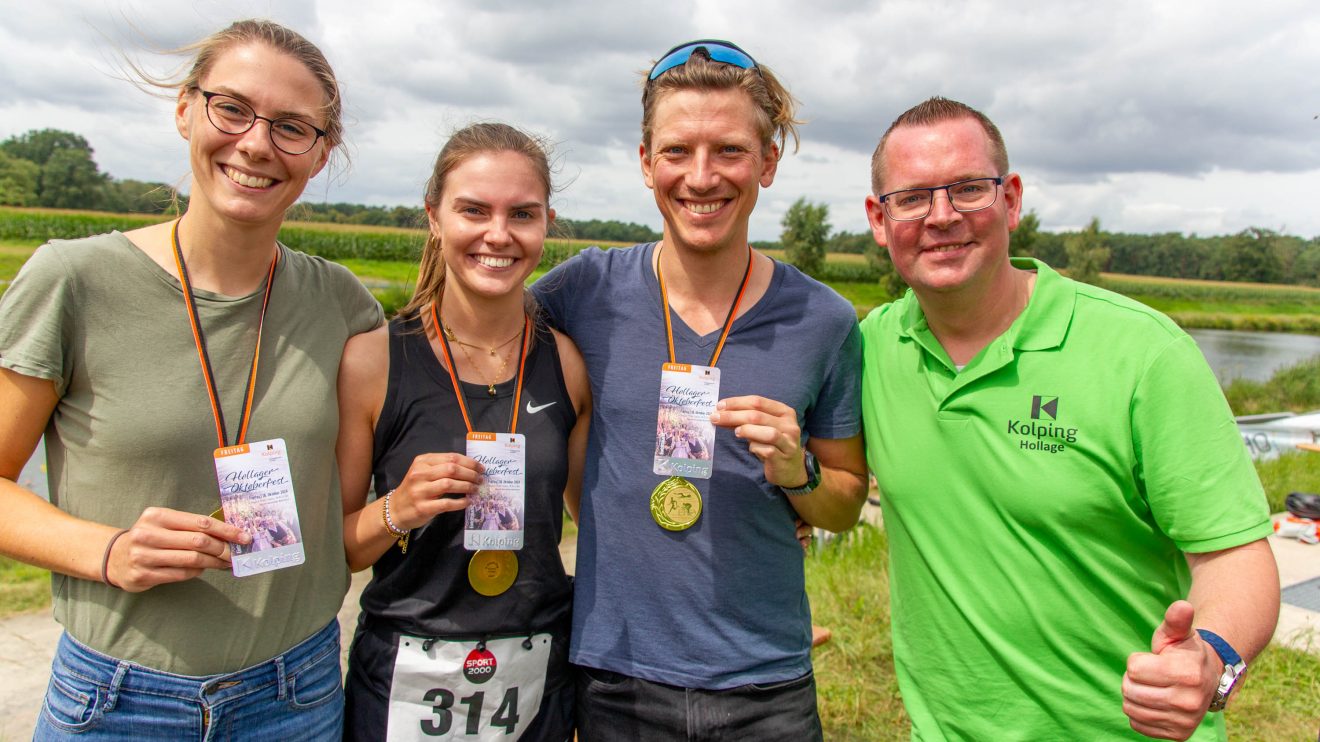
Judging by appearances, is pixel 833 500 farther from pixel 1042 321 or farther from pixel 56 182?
pixel 56 182

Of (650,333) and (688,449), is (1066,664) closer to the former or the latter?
Result: (688,449)

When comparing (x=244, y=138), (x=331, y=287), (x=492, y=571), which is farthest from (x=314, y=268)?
(x=492, y=571)

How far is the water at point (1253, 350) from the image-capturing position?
38531mm

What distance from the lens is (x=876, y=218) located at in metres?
2.58

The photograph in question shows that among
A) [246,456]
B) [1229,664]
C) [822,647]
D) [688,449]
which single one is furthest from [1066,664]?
[822,647]

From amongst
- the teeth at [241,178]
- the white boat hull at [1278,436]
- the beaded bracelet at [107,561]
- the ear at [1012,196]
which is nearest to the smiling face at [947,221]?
the ear at [1012,196]

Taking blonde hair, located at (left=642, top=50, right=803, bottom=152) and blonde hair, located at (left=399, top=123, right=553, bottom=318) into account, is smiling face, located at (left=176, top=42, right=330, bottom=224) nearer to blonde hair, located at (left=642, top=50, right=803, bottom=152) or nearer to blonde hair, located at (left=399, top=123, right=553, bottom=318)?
blonde hair, located at (left=399, top=123, right=553, bottom=318)

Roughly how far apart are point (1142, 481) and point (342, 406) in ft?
7.25

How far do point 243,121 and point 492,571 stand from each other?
142 centimetres

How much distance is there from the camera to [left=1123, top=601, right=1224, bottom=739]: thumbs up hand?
1.66 meters

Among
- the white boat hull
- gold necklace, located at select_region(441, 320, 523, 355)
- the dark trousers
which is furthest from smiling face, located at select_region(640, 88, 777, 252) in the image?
the white boat hull

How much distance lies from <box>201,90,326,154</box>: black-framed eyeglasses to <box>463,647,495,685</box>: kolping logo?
1.50 meters

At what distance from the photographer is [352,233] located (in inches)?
1912

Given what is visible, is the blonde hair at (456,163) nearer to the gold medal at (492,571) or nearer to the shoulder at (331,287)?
the shoulder at (331,287)
